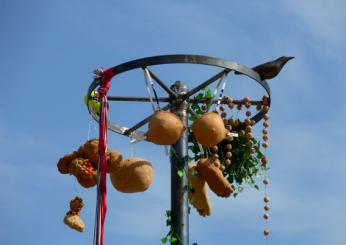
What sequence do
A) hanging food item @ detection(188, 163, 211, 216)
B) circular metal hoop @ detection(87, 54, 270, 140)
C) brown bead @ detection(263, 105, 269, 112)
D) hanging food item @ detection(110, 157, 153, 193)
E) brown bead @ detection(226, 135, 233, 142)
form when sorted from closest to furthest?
hanging food item @ detection(110, 157, 153, 193), circular metal hoop @ detection(87, 54, 270, 140), hanging food item @ detection(188, 163, 211, 216), brown bead @ detection(226, 135, 233, 142), brown bead @ detection(263, 105, 269, 112)

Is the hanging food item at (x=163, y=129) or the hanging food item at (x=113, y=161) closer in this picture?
the hanging food item at (x=163, y=129)

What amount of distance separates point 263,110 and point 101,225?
89.6 inches

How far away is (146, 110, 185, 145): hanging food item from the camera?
18.4 feet

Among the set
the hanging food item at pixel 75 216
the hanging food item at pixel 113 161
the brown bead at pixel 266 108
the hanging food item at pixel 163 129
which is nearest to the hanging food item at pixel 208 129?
the hanging food item at pixel 163 129

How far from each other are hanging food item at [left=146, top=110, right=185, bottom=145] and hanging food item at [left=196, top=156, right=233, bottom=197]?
1.68 ft

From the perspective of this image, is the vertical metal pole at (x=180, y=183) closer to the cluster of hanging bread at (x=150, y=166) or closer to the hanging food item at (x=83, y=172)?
the cluster of hanging bread at (x=150, y=166)

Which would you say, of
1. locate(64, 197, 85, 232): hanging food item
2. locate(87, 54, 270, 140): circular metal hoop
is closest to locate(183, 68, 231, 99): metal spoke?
locate(87, 54, 270, 140): circular metal hoop

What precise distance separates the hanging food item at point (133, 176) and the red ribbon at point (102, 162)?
5.3 inches

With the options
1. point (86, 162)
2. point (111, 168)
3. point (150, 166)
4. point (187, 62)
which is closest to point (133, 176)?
point (150, 166)

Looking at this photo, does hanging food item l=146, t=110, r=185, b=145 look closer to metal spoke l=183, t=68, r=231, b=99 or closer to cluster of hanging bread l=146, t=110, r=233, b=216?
cluster of hanging bread l=146, t=110, r=233, b=216

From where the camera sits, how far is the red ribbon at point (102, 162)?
18.9 ft

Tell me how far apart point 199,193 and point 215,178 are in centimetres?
32

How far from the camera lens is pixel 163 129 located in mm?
5594

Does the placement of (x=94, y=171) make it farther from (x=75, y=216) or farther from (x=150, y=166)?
(x=150, y=166)
